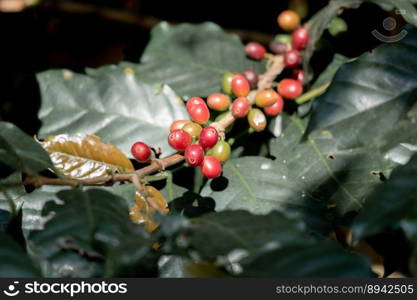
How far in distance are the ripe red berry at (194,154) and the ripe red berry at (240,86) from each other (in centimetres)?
33

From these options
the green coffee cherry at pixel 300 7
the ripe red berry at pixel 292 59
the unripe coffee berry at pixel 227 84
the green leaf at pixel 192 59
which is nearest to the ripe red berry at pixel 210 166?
the unripe coffee berry at pixel 227 84

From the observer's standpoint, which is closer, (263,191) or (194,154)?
(194,154)

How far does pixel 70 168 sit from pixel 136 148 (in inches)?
7.8

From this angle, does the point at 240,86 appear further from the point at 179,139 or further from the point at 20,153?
the point at 20,153

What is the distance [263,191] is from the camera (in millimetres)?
1407

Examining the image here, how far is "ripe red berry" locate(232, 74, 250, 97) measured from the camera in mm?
1532

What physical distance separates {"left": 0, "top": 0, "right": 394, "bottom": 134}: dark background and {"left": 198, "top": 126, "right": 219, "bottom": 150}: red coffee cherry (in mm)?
641

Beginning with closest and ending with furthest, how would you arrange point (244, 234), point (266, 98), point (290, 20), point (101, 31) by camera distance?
point (244, 234)
point (266, 98)
point (290, 20)
point (101, 31)

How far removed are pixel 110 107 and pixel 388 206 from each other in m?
1.01

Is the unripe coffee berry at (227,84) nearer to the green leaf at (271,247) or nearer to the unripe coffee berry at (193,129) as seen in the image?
the unripe coffee berry at (193,129)

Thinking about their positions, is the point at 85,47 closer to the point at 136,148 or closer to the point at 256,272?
the point at 136,148

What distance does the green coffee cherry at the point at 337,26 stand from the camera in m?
1.73

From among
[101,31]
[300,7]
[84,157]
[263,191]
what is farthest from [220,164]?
[101,31]

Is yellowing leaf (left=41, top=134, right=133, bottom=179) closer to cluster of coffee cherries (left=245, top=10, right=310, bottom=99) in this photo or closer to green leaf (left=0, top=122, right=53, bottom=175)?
green leaf (left=0, top=122, right=53, bottom=175)
